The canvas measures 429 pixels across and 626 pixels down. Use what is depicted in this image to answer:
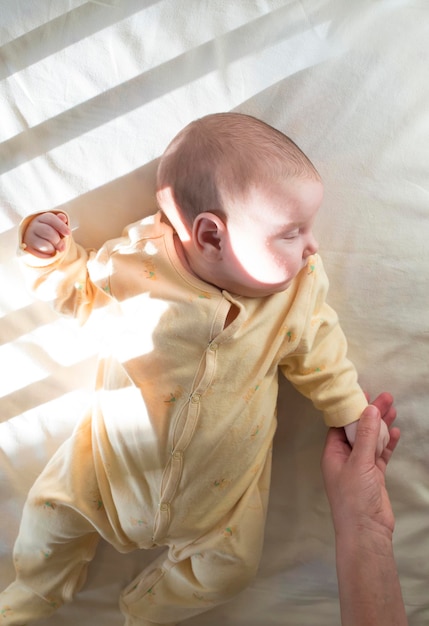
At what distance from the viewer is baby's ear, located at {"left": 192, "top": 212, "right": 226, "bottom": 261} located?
1070mm

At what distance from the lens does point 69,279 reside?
3.87ft

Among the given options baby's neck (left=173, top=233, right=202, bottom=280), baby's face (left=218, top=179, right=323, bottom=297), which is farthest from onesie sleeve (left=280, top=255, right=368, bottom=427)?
baby's neck (left=173, top=233, right=202, bottom=280)

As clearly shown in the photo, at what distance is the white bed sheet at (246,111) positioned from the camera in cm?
126

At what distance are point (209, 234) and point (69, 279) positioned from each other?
28cm

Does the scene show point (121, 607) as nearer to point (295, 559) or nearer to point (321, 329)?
point (295, 559)

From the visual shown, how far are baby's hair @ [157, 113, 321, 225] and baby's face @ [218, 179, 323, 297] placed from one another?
0.02 m

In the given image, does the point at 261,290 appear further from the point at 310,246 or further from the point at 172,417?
the point at 172,417

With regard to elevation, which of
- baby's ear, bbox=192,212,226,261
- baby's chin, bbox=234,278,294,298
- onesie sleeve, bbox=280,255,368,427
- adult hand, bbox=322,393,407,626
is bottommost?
adult hand, bbox=322,393,407,626

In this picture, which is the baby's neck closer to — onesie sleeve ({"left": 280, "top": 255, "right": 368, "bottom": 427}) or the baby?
the baby

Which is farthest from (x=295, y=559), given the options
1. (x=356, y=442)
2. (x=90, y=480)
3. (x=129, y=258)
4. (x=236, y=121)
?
(x=236, y=121)

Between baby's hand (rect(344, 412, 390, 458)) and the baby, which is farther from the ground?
the baby

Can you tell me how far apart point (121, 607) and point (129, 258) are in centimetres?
78

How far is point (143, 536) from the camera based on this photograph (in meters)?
1.28

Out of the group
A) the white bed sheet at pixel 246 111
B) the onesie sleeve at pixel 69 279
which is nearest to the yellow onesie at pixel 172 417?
the onesie sleeve at pixel 69 279
